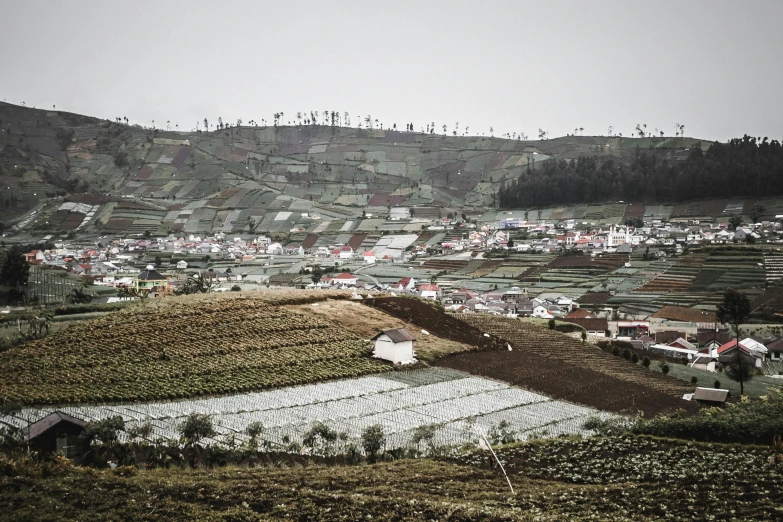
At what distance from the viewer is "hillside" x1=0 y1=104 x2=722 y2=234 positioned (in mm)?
98250

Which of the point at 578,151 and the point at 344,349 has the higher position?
the point at 578,151

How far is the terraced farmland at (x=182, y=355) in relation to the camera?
21359 millimetres

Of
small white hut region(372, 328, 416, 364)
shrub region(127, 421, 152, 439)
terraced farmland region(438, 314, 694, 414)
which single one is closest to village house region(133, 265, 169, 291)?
terraced farmland region(438, 314, 694, 414)

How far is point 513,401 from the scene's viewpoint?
2375 cm

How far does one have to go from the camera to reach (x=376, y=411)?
69.8 ft

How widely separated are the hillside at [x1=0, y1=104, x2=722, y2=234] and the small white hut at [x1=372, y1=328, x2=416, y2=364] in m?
65.2

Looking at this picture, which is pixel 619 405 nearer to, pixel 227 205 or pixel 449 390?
pixel 449 390

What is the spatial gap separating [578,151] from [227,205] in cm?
6558

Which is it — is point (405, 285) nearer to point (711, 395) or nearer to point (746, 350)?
point (746, 350)

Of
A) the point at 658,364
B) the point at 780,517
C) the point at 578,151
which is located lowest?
the point at 658,364

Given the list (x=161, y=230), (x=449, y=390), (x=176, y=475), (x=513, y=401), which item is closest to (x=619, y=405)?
(x=513, y=401)

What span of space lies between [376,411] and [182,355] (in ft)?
24.6

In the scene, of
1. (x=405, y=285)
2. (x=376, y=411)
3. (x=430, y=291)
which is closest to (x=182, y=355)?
(x=376, y=411)

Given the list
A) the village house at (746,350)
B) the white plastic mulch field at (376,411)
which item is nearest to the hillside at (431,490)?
the white plastic mulch field at (376,411)
